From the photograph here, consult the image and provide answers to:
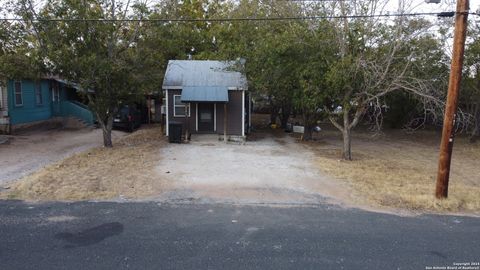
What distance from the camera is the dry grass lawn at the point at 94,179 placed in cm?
867

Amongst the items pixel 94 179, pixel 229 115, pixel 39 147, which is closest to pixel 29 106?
pixel 39 147

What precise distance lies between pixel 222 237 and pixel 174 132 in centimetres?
1255

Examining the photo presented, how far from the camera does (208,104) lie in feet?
65.2

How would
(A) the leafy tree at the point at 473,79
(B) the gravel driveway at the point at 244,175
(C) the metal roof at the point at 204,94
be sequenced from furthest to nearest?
(A) the leafy tree at the point at 473,79, (C) the metal roof at the point at 204,94, (B) the gravel driveway at the point at 244,175

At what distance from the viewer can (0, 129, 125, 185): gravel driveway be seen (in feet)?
38.5

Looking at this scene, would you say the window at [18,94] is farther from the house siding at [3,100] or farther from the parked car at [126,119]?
the parked car at [126,119]

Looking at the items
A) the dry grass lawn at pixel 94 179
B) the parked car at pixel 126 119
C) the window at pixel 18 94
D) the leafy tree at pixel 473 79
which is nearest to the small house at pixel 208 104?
the parked car at pixel 126 119

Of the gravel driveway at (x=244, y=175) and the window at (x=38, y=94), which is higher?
the window at (x=38, y=94)

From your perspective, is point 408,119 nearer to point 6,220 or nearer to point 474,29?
point 474,29

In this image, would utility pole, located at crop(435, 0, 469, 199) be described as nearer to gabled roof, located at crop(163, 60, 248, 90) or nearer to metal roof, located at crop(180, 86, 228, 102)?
metal roof, located at crop(180, 86, 228, 102)

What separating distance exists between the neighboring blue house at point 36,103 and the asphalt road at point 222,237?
11.2 metres

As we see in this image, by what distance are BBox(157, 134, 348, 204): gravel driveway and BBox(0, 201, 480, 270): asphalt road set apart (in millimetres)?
966

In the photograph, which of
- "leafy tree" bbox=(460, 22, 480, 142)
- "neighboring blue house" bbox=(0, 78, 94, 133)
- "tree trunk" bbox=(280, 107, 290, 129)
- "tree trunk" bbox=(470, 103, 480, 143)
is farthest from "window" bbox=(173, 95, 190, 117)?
"tree trunk" bbox=(470, 103, 480, 143)

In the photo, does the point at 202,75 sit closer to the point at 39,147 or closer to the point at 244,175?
the point at 39,147
